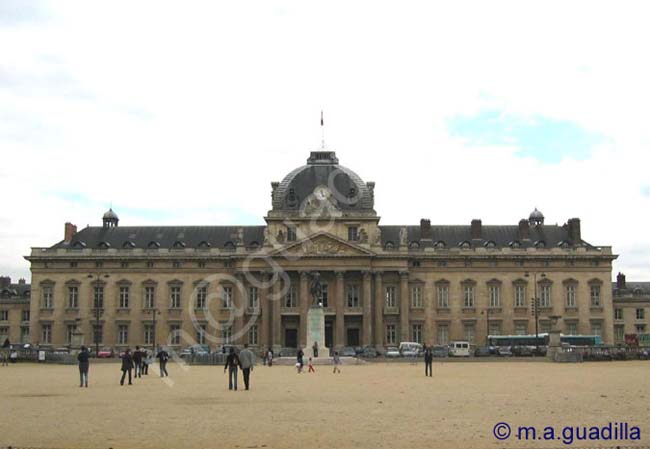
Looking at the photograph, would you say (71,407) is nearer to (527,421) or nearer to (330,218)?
(527,421)

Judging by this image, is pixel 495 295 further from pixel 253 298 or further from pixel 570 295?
pixel 253 298

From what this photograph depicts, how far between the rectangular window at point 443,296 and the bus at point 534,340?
22.7 feet

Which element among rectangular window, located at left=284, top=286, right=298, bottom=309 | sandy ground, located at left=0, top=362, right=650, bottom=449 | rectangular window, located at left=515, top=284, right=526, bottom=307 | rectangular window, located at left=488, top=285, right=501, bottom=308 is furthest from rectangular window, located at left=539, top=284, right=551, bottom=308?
sandy ground, located at left=0, top=362, right=650, bottom=449

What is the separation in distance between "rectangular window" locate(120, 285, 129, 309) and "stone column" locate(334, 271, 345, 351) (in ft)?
72.6

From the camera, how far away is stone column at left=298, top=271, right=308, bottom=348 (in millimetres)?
95500

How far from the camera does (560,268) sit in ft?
325

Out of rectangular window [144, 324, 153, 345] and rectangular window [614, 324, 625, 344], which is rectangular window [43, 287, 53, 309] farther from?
rectangular window [614, 324, 625, 344]

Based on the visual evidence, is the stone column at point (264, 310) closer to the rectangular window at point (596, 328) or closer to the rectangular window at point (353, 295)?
the rectangular window at point (353, 295)

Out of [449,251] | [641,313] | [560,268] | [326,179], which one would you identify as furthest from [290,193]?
[641,313]

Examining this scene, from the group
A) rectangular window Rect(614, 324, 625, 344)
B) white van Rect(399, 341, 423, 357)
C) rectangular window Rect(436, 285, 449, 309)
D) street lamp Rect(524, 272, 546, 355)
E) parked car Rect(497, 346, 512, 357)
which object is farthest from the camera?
rectangular window Rect(614, 324, 625, 344)

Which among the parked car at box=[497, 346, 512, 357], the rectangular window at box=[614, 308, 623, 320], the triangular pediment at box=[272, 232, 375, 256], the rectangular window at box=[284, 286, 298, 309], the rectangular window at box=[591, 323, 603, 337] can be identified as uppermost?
the triangular pediment at box=[272, 232, 375, 256]

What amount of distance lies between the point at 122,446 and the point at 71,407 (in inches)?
349

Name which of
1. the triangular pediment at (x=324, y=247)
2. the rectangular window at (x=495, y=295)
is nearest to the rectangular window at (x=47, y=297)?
the triangular pediment at (x=324, y=247)

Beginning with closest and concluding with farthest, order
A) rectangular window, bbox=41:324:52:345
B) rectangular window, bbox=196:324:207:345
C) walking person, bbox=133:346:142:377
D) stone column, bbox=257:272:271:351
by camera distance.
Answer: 1. walking person, bbox=133:346:142:377
2. stone column, bbox=257:272:271:351
3. rectangular window, bbox=196:324:207:345
4. rectangular window, bbox=41:324:52:345
